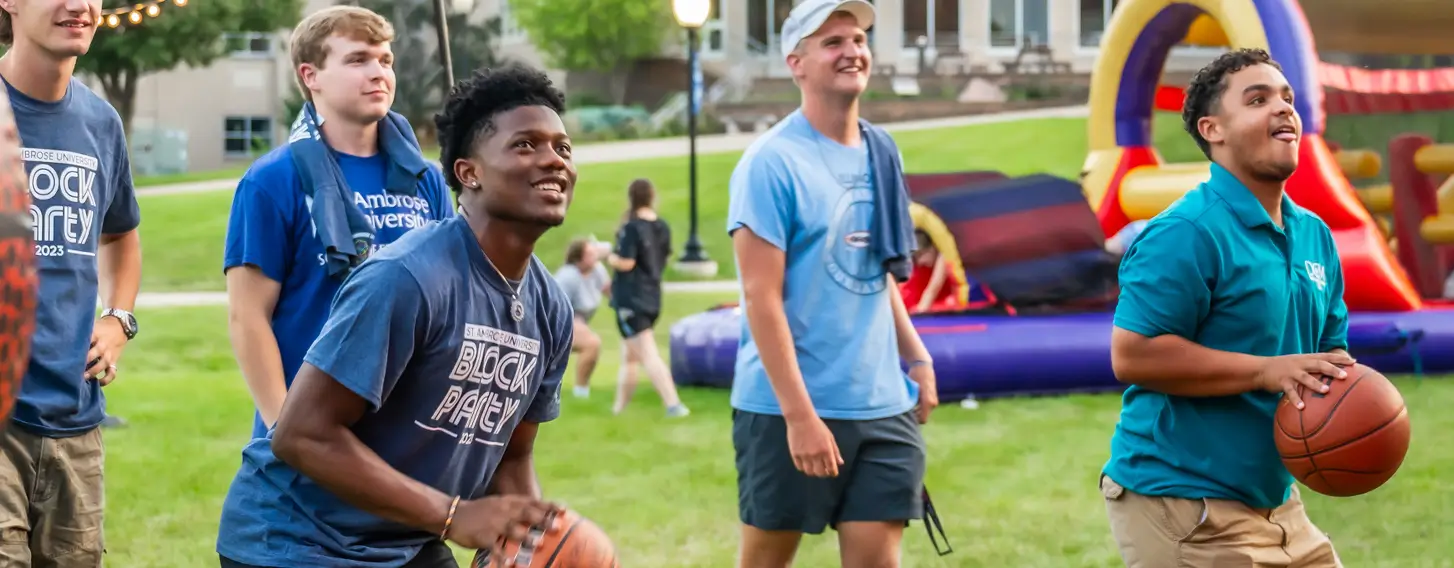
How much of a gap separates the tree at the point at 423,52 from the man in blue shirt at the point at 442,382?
39569mm

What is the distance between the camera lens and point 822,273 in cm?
490

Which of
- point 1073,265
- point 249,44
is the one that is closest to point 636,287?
point 1073,265

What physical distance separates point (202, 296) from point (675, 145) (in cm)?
1907

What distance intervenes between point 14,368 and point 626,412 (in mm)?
10835

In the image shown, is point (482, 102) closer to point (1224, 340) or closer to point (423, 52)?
point (1224, 340)

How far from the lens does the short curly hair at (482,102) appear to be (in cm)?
312

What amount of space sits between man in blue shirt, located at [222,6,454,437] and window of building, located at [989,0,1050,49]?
155 feet

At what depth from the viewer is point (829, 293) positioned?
193 inches

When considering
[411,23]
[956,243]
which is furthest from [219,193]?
[956,243]

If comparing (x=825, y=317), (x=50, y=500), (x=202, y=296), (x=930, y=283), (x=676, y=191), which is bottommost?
(x=202, y=296)

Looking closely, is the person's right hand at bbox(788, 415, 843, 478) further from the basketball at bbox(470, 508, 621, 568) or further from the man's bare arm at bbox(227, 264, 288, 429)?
the basketball at bbox(470, 508, 621, 568)

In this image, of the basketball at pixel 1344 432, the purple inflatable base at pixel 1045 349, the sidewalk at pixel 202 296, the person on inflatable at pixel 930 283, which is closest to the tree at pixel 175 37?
the sidewalk at pixel 202 296

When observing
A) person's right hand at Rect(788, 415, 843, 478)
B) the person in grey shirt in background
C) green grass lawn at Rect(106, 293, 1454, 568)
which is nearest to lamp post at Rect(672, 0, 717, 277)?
green grass lawn at Rect(106, 293, 1454, 568)

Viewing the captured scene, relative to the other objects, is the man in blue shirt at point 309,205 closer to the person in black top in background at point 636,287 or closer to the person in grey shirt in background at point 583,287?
the person in black top in background at point 636,287
